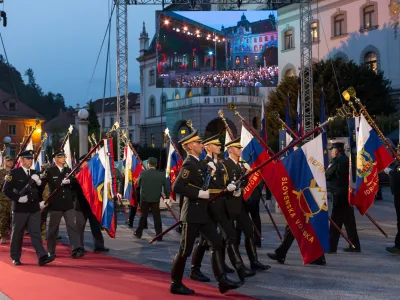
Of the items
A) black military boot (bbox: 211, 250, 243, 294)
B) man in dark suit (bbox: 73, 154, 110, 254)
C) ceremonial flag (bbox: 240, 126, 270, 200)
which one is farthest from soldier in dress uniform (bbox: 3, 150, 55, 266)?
ceremonial flag (bbox: 240, 126, 270, 200)

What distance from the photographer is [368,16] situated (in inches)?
1585

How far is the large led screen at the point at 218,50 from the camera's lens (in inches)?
1335

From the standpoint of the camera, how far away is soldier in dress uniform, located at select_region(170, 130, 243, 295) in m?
6.63

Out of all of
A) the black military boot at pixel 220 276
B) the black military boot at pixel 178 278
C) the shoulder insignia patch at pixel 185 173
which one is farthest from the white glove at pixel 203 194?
the black military boot at pixel 178 278

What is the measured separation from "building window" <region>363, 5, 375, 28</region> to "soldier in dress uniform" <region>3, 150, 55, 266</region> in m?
35.4

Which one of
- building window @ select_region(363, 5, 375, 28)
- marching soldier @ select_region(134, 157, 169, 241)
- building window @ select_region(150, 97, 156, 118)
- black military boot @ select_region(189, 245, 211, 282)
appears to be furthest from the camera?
building window @ select_region(150, 97, 156, 118)

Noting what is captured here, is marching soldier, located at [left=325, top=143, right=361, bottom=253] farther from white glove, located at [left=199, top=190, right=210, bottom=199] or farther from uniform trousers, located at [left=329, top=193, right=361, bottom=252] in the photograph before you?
white glove, located at [left=199, top=190, right=210, bottom=199]

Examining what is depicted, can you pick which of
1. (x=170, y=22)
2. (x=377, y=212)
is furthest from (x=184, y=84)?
(x=377, y=212)

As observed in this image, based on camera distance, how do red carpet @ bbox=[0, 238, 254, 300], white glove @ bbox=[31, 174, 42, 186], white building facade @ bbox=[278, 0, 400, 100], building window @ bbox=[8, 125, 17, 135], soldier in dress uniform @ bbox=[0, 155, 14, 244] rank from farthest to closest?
building window @ bbox=[8, 125, 17, 135], white building facade @ bbox=[278, 0, 400, 100], soldier in dress uniform @ bbox=[0, 155, 14, 244], white glove @ bbox=[31, 174, 42, 186], red carpet @ bbox=[0, 238, 254, 300]

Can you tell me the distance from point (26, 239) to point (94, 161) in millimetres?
3165

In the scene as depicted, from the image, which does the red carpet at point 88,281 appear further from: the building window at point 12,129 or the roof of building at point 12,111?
the building window at point 12,129

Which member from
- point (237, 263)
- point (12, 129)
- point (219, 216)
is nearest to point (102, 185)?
point (219, 216)

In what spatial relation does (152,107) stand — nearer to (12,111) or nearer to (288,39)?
(12,111)

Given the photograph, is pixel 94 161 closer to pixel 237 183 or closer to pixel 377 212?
pixel 237 183
